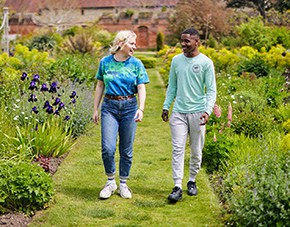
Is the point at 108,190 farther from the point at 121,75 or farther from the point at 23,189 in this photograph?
the point at 121,75

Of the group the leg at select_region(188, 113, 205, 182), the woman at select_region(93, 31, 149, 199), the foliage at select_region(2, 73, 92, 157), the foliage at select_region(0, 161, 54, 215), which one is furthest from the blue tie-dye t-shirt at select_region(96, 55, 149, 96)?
the foliage at select_region(2, 73, 92, 157)

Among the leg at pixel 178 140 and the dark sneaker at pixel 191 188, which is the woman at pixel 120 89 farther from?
the dark sneaker at pixel 191 188

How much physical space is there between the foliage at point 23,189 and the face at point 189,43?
1.89 m

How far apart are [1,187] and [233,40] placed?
20.6 meters

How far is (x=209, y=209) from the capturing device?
5.74m

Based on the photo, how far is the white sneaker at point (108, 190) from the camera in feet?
19.9

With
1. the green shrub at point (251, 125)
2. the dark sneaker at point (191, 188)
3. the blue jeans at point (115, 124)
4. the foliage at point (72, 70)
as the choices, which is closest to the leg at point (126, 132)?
the blue jeans at point (115, 124)

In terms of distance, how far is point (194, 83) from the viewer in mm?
5793

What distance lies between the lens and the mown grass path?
546cm

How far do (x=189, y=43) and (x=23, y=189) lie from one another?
2.12 m

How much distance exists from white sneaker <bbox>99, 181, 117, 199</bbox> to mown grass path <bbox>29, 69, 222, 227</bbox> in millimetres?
52

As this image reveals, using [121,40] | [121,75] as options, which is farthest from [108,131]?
[121,40]

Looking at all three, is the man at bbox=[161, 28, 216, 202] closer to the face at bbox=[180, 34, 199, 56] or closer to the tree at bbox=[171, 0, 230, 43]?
the face at bbox=[180, 34, 199, 56]

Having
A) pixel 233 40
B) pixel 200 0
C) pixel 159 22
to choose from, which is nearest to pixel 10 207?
pixel 233 40
